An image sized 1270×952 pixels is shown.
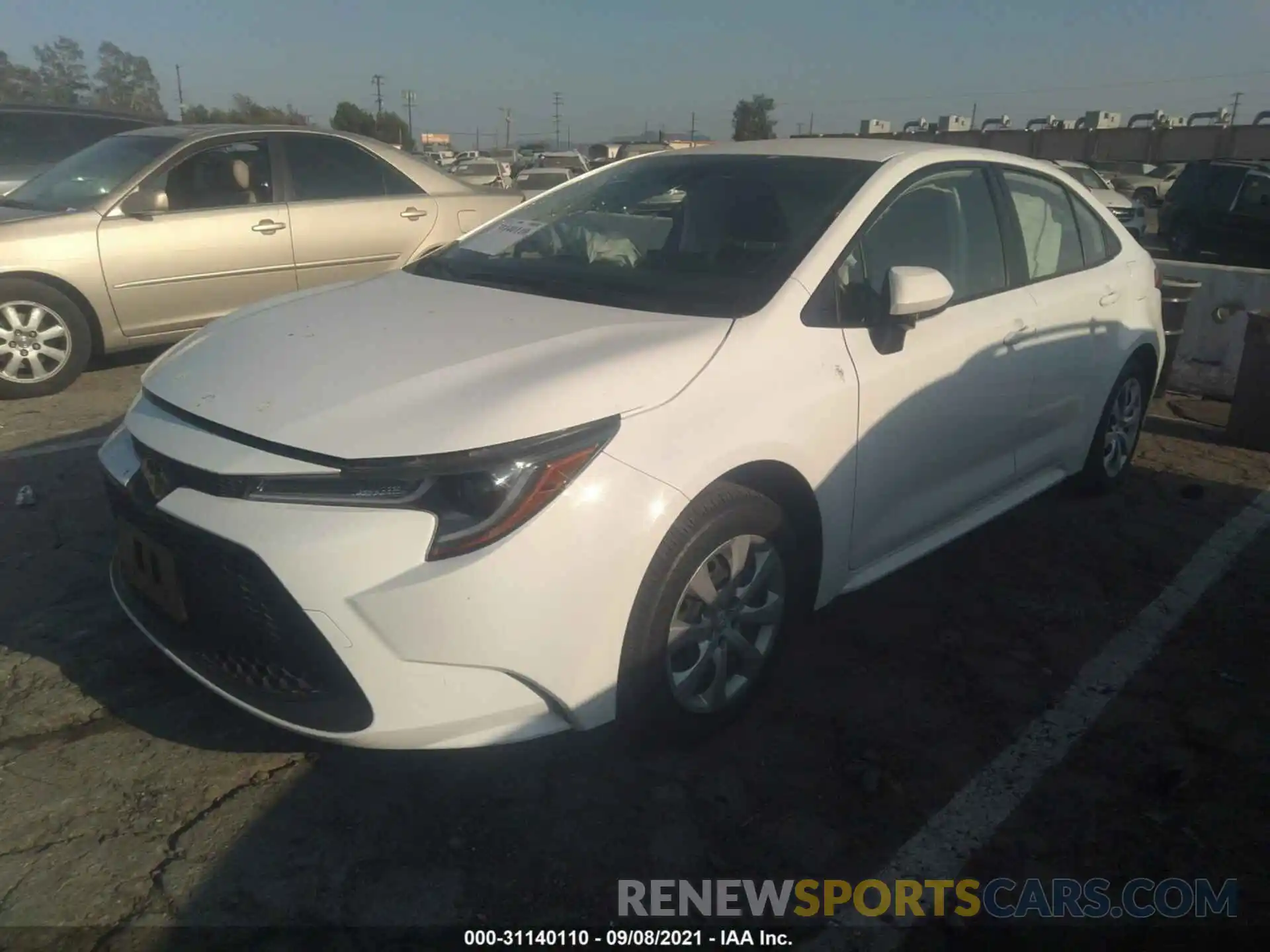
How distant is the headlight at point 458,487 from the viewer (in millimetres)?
2080

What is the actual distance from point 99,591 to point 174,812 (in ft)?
4.29

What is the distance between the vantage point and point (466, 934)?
2.06 metres

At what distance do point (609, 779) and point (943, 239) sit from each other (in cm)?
215

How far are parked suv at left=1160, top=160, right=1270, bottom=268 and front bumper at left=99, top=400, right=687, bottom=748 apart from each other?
56.9ft

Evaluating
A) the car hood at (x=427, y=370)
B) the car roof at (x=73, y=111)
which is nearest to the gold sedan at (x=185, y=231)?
the car roof at (x=73, y=111)

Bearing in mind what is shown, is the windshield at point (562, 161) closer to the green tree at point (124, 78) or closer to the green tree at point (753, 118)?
the green tree at point (753, 118)

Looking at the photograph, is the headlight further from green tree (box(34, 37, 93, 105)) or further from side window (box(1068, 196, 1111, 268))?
green tree (box(34, 37, 93, 105))

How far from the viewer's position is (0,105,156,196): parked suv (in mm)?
7676

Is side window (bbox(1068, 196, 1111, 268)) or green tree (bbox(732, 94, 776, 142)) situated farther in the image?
green tree (bbox(732, 94, 776, 142))

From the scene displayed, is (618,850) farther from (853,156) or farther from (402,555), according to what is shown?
(853,156)

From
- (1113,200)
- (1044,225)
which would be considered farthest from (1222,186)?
(1044,225)

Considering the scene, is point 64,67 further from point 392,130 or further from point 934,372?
point 934,372

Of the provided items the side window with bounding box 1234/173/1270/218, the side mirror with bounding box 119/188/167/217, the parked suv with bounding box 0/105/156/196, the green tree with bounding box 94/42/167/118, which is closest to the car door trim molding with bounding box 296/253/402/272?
the side mirror with bounding box 119/188/167/217

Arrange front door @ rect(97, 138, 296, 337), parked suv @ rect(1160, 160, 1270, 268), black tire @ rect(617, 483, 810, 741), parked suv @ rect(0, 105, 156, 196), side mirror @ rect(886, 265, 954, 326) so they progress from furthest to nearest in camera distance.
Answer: parked suv @ rect(1160, 160, 1270, 268)
parked suv @ rect(0, 105, 156, 196)
front door @ rect(97, 138, 296, 337)
side mirror @ rect(886, 265, 954, 326)
black tire @ rect(617, 483, 810, 741)
